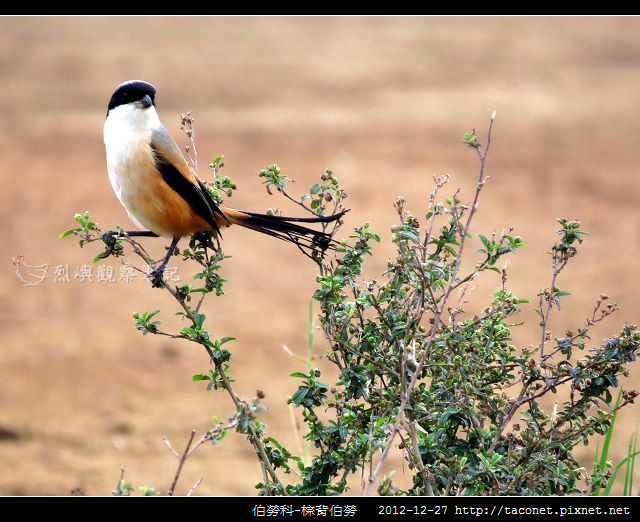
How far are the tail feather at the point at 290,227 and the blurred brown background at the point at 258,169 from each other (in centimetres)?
123

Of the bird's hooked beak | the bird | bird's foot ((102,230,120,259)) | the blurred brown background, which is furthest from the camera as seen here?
the blurred brown background

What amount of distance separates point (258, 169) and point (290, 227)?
788cm

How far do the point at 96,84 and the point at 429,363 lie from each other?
11684mm

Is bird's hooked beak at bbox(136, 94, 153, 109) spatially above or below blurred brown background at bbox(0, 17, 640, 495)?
below

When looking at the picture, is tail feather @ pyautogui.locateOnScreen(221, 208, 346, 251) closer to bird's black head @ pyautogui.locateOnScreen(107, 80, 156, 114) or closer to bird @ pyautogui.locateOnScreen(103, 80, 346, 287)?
bird @ pyautogui.locateOnScreen(103, 80, 346, 287)

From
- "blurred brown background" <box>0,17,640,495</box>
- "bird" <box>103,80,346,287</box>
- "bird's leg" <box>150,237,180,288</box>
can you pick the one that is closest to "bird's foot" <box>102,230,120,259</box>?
"bird's leg" <box>150,237,180,288</box>

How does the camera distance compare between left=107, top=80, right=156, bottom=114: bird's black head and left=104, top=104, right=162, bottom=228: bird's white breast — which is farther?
left=107, top=80, right=156, bottom=114: bird's black head

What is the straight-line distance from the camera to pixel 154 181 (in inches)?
131

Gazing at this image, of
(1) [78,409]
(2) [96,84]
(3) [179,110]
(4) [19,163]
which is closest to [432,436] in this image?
(1) [78,409]

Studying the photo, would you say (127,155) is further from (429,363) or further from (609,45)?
(609,45)

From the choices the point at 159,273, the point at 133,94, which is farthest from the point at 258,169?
the point at 159,273

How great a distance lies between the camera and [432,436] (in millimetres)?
2355

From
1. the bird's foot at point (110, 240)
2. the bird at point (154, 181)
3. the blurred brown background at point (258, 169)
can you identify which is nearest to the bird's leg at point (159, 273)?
the bird at point (154, 181)

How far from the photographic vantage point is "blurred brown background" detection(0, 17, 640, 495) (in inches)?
243
